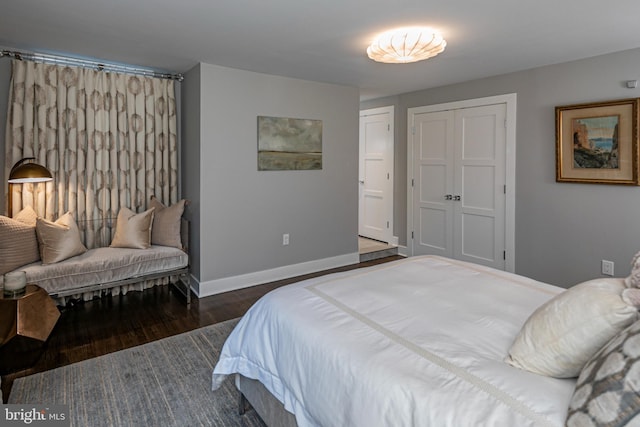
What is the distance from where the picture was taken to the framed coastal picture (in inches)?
165

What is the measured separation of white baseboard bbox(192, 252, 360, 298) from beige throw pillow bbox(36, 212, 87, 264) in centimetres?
119

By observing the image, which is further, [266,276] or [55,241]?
[266,276]

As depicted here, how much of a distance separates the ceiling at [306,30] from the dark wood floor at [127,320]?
2341 millimetres

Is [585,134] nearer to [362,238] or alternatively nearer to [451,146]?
[451,146]

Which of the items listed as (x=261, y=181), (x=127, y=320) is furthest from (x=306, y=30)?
(x=127, y=320)

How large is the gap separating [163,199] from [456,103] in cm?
364

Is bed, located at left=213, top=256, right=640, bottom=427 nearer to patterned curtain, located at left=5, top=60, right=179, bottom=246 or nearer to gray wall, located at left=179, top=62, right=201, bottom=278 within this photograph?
gray wall, located at left=179, top=62, right=201, bottom=278

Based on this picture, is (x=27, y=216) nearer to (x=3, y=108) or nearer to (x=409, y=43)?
(x=3, y=108)

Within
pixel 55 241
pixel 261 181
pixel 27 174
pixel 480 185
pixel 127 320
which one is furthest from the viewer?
pixel 480 185

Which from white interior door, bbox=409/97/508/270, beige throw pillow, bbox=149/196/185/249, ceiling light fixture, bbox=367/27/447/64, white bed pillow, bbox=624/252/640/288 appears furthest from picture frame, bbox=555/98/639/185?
beige throw pillow, bbox=149/196/185/249

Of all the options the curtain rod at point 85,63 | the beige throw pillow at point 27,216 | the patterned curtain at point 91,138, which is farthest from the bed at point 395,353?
the curtain rod at point 85,63

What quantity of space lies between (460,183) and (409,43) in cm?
242

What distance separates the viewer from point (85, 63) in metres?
3.61

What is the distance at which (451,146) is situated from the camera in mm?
4805
